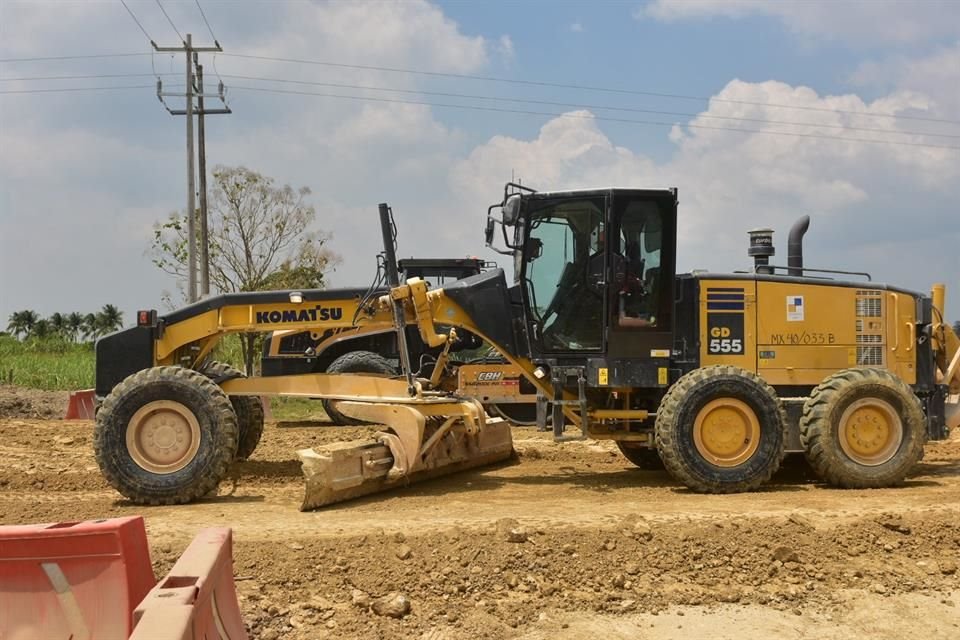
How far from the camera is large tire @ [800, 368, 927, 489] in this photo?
768 cm

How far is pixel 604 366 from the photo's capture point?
26.2 ft

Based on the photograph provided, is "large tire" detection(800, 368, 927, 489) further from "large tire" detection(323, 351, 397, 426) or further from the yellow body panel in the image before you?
"large tire" detection(323, 351, 397, 426)

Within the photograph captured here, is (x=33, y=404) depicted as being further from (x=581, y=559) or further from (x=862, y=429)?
(x=862, y=429)

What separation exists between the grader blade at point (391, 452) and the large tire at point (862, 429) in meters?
2.94

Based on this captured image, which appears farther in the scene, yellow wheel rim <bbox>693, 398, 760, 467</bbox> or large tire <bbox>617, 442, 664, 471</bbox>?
large tire <bbox>617, 442, 664, 471</bbox>

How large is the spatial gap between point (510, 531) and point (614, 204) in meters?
3.40

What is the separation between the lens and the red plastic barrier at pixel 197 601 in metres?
3.03

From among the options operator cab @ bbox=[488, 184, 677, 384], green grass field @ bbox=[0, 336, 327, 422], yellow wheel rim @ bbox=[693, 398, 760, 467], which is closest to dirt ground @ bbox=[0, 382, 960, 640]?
yellow wheel rim @ bbox=[693, 398, 760, 467]

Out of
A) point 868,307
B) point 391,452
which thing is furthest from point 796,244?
point 391,452

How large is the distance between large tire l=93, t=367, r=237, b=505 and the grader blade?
901mm

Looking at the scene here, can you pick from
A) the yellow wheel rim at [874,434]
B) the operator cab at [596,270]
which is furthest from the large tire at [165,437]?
the yellow wheel rim at [874,434]

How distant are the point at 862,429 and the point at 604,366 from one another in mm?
2315

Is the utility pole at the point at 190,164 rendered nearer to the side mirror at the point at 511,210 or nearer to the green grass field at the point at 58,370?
the green grass field at the point at 58,370

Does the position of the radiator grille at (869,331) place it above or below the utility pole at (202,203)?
below
